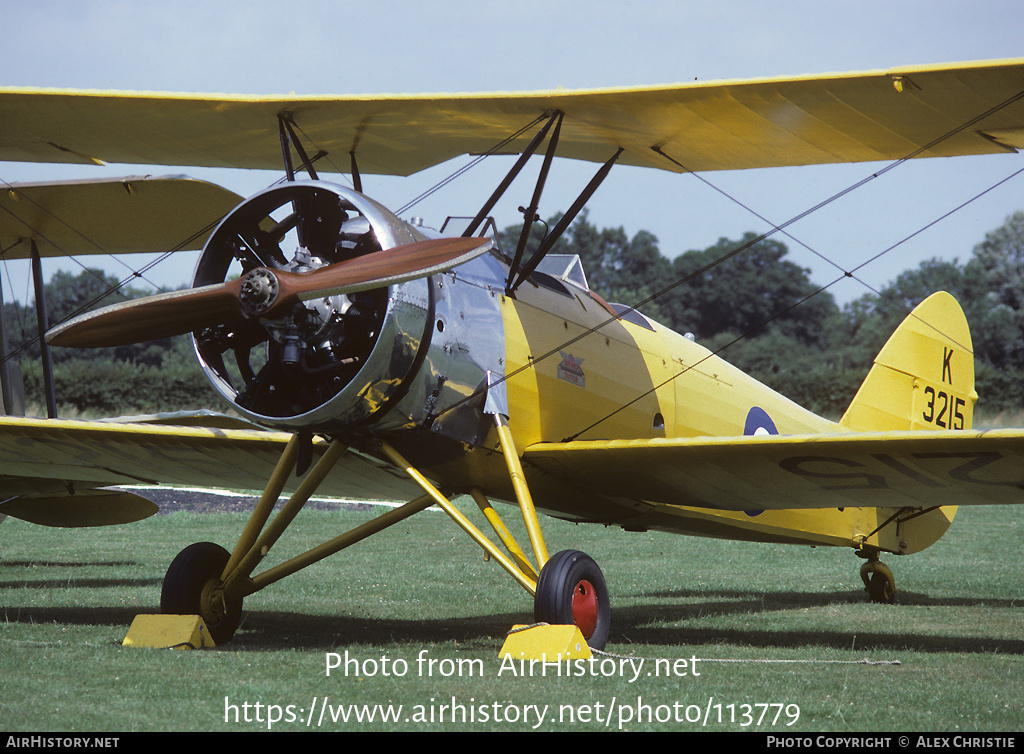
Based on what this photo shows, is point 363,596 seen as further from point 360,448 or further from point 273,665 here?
point 273,665

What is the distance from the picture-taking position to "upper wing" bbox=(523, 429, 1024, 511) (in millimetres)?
6297

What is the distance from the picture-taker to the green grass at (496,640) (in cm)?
453

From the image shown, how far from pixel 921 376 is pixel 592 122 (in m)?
5.30

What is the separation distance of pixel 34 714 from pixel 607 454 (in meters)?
3.78

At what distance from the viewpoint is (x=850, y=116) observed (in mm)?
6812

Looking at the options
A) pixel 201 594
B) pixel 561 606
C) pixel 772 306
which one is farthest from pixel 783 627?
pixel 772 306

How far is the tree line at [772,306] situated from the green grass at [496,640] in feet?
83.0

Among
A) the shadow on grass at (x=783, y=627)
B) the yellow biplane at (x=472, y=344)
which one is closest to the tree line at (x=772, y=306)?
the shadow on grass at (x=783, y=627)

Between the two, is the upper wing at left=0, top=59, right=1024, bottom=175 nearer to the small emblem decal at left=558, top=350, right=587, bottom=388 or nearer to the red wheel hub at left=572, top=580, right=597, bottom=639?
the small emblem decal at left=558, top=350, right=587, bottom=388

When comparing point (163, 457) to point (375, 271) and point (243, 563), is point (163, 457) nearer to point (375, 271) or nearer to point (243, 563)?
point (243, 563)

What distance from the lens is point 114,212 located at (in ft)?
33.3

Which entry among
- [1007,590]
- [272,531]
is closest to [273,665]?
[272,531]

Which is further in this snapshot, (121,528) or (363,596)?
(121,528)

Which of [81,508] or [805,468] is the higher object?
[805,468]
